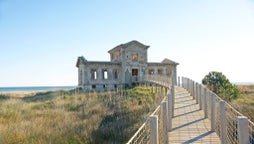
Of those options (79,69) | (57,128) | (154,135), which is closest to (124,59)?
(79,69)

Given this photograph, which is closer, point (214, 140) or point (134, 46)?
point (214, 140)

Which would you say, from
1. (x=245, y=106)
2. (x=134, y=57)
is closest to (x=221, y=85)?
(x=245, y=106)

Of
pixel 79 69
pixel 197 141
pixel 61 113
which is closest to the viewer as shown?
pixel 197 141

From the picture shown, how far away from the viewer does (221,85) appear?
72.5 feet

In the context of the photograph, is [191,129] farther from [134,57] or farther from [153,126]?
[134,57]

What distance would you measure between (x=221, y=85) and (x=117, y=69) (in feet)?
38.7

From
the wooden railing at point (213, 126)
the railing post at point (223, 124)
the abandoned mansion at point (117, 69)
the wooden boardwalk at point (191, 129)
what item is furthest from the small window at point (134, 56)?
the railing post at point (223, 124)

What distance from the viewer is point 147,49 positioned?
30.8 metres

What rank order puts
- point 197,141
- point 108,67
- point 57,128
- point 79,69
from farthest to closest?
point 79,69
point 108,67
point 57,128
point 197,141

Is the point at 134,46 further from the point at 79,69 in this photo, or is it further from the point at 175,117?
the point at 175,117

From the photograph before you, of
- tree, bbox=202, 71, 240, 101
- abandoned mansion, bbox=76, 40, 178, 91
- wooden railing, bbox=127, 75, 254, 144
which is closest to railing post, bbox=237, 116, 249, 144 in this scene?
wooden railing, bbox=127, 75, 254, 144

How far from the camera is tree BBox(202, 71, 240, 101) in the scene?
20703 mm

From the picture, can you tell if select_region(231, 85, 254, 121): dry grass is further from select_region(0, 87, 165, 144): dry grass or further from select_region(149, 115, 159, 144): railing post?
select_region(149, 115, 159, 144): railing post

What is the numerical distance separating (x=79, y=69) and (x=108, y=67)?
3950 mm
